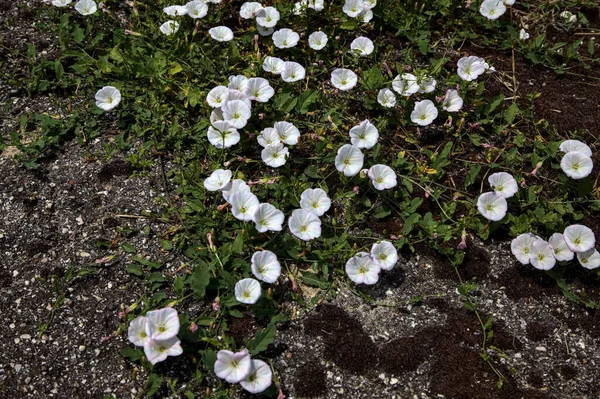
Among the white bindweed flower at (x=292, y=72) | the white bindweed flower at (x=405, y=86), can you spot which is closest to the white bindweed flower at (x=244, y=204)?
the white bindweed flower at (x=292, y=72)

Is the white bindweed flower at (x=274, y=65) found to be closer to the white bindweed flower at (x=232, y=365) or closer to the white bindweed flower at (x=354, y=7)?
the white bindweed flower at (x=354, y=7)

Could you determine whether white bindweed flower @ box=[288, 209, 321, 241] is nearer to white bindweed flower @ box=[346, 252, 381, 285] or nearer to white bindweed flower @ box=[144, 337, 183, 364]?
white bindweed flower @ box=[346, 252, 381, 285]

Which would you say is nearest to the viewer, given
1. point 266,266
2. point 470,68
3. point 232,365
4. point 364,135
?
point 232,365

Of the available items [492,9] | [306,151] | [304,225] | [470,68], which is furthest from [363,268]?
[492,9]

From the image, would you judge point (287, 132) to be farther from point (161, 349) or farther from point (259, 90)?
point (161, 349)

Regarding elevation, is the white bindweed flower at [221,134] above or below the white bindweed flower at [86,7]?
below

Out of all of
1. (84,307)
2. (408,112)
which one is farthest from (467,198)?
(84,307)
